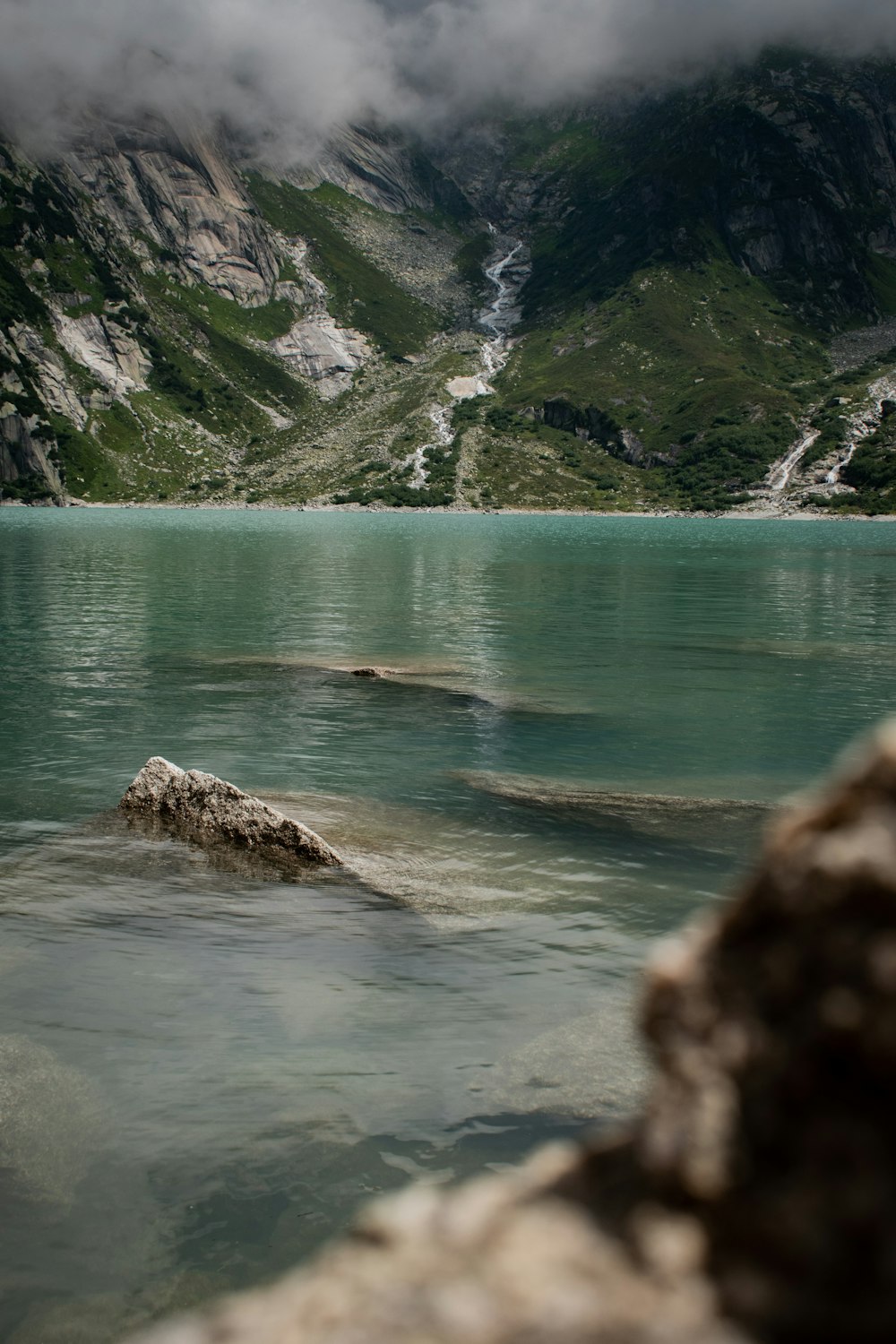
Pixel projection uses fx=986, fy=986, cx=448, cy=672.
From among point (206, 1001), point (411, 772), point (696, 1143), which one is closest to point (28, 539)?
point (411, 772)

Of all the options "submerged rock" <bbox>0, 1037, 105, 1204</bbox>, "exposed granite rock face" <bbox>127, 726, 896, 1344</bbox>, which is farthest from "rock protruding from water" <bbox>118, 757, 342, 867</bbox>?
"exposed granite rock face" <bbox>127, 726, 896, 1344</bbox>

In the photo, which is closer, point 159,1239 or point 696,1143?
point 696,1143

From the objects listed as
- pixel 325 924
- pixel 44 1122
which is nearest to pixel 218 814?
pixel 325 924

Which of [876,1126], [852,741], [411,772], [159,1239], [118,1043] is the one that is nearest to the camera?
[876,1126]

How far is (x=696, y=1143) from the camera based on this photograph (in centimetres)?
186

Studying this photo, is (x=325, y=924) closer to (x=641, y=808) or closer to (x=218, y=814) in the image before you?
(x=218, y=814)

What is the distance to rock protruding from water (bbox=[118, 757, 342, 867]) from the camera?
1400cm

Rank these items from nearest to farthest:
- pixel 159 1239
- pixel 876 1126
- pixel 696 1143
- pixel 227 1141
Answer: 1. pixel 876 1126
2. pixel 696 1143
3. pixel 159 1239
4. pixel 227 1141

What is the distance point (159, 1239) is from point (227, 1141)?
1.07 metres

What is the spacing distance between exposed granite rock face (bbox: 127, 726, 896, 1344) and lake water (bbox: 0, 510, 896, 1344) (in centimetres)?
533

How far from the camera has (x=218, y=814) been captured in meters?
14.8

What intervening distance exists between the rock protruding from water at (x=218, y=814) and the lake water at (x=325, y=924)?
20.3 inches

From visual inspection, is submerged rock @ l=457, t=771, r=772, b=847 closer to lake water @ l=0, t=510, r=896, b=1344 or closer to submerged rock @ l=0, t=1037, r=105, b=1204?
lake water @ l=0, t=510, r=896, b=1344

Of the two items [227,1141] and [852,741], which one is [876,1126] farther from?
[852,741]
